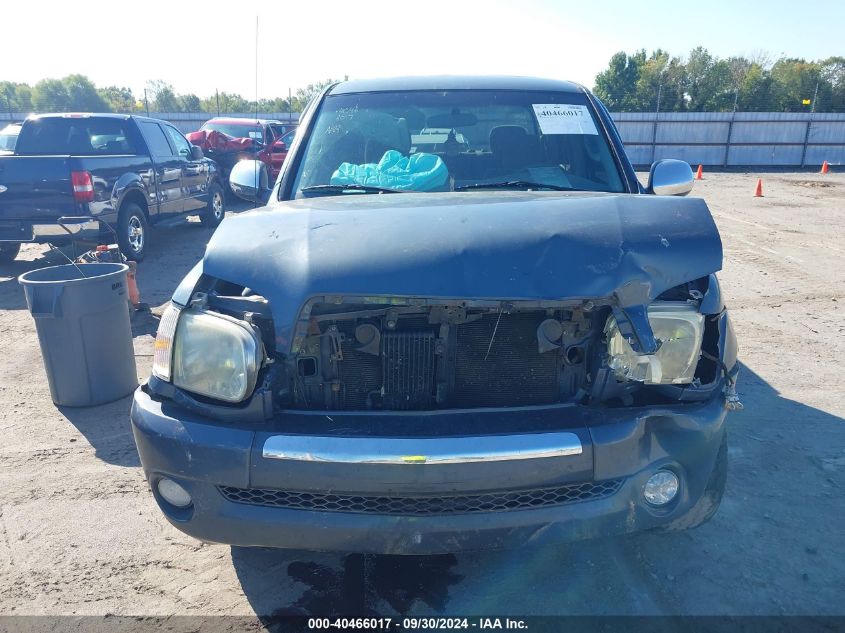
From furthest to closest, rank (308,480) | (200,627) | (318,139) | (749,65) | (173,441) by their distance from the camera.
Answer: (749,65)
(318,139)
(200,627)
(173,441)
(308,480)

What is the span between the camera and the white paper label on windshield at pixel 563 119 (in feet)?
11.4

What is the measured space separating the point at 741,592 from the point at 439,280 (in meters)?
1.83

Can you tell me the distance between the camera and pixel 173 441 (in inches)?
83.2

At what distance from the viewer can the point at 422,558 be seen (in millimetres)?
2762

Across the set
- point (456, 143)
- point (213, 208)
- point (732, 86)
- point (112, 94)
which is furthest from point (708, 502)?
point (112, 94)

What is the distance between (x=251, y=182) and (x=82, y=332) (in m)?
1.59

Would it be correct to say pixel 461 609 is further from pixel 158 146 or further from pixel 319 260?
pixel 158 146

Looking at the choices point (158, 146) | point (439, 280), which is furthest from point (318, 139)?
point (158, 146)

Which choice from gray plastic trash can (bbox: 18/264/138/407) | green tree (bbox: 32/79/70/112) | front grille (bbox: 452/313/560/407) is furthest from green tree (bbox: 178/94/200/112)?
front grille (bbox: 452/313/560/407)

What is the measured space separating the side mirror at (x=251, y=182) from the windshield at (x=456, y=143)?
1.61ft

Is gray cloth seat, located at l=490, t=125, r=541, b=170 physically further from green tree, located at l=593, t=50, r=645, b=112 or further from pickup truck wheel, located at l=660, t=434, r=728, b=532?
green tree, located at l=593, t=50, r=645, b=112

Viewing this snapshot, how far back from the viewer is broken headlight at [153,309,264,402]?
2.12m

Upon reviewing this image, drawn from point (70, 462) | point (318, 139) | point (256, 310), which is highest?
point (318, 139)

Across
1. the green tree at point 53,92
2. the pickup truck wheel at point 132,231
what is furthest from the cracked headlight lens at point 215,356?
the green tree at point 53,92
